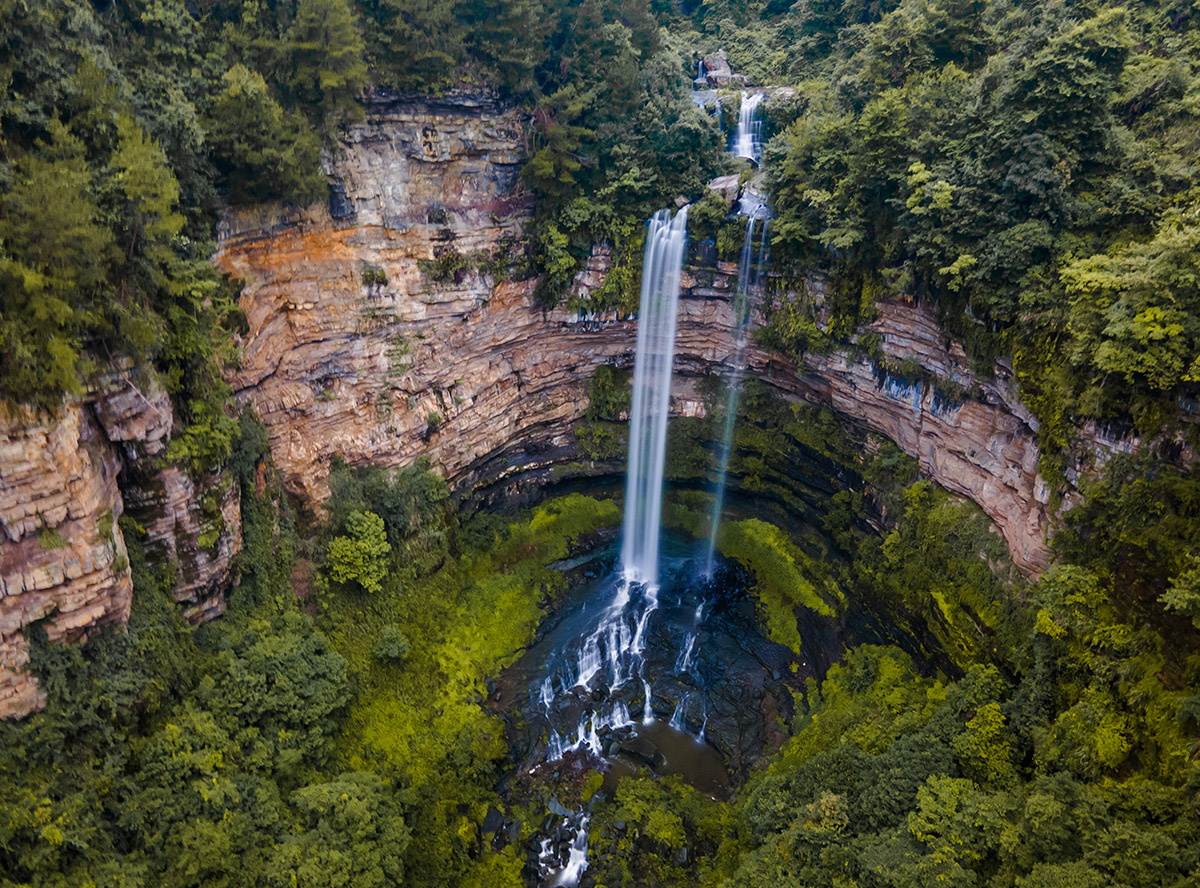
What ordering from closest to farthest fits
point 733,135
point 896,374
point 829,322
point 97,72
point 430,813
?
point 97,72 → point 430,813 → point 896,374 → point 829,322 → point 733,135

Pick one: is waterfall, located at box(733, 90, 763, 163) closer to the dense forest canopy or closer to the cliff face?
the dense forest canopy

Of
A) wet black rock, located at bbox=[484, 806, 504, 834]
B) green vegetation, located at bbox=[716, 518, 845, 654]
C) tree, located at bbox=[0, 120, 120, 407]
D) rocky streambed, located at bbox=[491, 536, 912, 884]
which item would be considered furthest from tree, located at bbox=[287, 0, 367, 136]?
green vegetation, located at bbox=[716, 518, 845, 654]

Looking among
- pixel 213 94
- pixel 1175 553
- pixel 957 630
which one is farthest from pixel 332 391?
pixel 1175 553

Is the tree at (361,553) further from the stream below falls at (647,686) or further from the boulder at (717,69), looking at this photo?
the boulder at (717,69)

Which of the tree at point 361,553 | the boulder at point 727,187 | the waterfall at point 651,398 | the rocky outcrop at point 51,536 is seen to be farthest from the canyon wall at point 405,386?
the boulder at point 727,187

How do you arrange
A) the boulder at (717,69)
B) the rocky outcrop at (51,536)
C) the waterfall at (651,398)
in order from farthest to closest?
the boulder at (717,69) < the waterfall at (651,398) < the rocky outcrop at (51,536)

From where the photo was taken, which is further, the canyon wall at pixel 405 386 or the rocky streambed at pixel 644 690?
the rocky streambed at pixel 644 690

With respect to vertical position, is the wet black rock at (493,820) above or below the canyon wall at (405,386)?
below

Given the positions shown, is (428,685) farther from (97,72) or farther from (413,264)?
(97,72)
